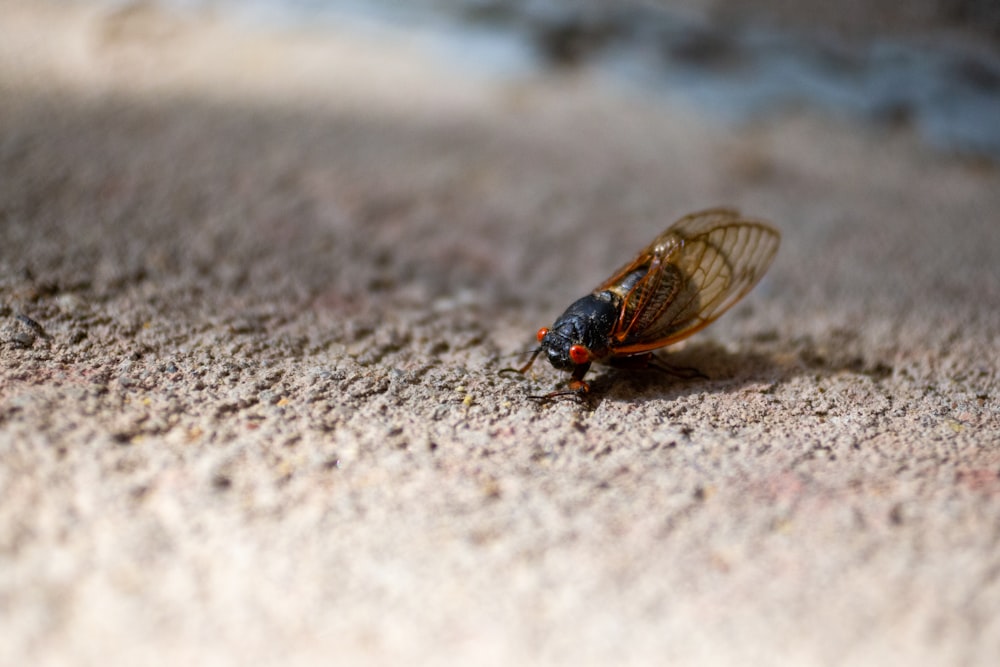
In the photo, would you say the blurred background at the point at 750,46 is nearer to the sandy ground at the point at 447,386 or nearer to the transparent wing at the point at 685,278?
the sandy ground at the point at 447,386

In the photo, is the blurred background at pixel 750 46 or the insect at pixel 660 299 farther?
the blurred background at pixel 750 46

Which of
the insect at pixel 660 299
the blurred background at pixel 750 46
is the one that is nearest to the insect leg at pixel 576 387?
the insect at pixel 660 299

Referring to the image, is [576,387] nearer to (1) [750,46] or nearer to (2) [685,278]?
(2) [685,278]

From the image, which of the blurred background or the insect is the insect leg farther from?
the blurred background

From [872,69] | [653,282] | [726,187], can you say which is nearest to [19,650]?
[653,282]

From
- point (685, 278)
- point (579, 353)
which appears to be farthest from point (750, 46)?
point (579, 353)

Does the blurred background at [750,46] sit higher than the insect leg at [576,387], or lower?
higher

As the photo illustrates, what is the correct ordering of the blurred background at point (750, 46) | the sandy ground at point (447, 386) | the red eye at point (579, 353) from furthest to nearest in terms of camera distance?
the blurred background at point (750, 46), the red eye at point (579, 353), the sandy ground at point (447, 386)

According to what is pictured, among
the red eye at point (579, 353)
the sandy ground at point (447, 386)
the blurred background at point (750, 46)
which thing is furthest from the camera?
the blurred background at point (750, 46)
